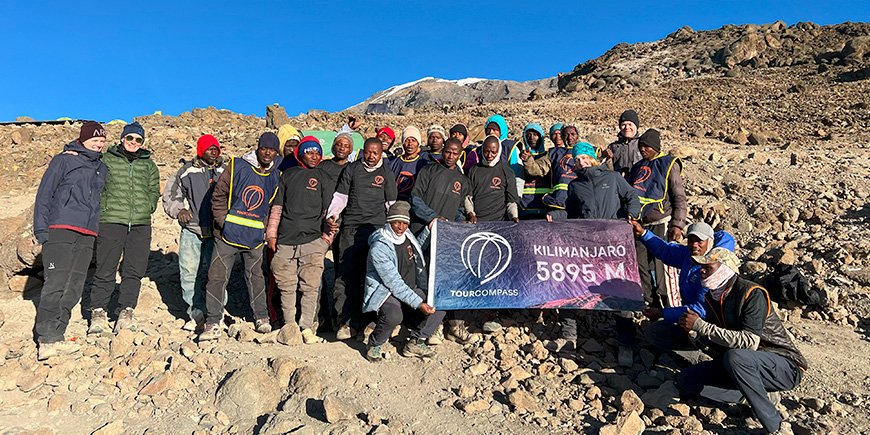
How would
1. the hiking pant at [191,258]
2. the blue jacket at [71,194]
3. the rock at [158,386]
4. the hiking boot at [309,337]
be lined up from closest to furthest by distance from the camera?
the rock at [158,386] < the blue jacket at [71,194] < the hiking boot at [309,337] < the hiking pant at [191,258]

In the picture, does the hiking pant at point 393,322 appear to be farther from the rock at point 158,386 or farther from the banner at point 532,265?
the rock at point 158,386

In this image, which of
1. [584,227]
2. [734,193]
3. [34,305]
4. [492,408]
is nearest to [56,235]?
[34,305]

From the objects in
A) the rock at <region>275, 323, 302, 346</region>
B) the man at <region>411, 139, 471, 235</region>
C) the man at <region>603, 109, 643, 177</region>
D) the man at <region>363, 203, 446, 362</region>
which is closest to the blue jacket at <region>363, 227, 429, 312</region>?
the man at <region>363, 203, 446, 362</region>

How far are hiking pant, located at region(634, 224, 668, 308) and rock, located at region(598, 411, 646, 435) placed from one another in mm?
1658

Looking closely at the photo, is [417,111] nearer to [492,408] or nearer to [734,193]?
[734,193]

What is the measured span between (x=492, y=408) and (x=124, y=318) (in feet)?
12.5

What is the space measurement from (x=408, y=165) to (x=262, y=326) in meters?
2.28

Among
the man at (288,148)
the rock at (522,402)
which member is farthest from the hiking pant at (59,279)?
the rock at (522,402)

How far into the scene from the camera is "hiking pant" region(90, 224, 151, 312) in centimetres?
532

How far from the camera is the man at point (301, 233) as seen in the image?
215 inches

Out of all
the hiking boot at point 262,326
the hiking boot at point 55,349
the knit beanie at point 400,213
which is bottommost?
the hiking boot at point 262,326

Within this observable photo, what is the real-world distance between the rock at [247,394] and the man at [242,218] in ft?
3.31

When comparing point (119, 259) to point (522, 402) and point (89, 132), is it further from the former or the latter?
point (522, 402)

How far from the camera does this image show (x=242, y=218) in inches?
208
